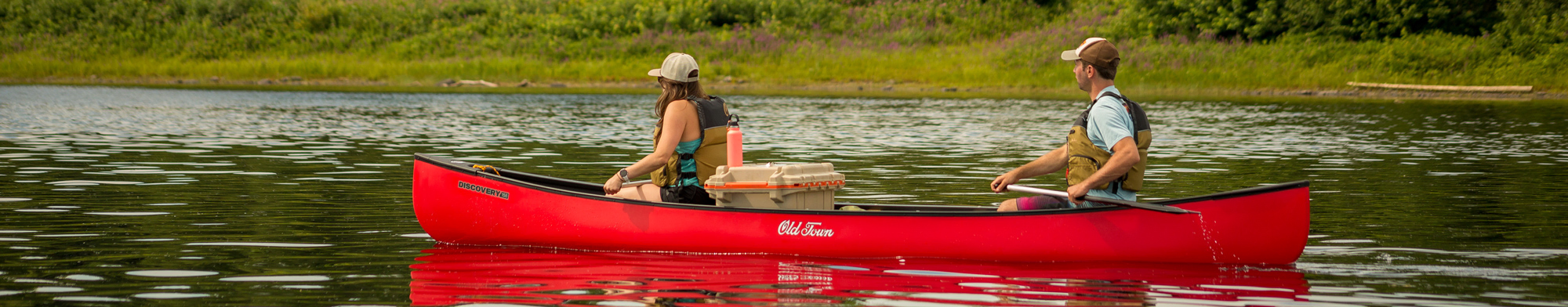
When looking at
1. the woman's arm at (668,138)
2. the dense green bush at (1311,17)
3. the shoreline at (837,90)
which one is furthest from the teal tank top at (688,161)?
the dense green bush at (1311,17)

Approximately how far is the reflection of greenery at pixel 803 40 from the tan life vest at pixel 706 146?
27881mm

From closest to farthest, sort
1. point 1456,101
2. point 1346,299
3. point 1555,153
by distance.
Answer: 1. point 1346,299
2. point 1555,153
3. point 1456,101

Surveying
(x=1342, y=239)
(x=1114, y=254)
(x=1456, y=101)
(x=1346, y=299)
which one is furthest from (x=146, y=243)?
(x=1456, y=101)

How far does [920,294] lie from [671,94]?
6.50ft

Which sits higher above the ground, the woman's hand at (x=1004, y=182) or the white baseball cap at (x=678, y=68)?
the white baseball cap at (x=678, y=68)

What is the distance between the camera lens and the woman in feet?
26.0

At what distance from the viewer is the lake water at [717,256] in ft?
23.0

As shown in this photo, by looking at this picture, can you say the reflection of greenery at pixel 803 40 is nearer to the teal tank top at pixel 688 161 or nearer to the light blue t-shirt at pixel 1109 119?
the teal tank top at pixel 688 161

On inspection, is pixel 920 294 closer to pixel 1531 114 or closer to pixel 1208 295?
pixel 1208 295

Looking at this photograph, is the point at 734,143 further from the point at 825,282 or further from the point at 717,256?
the point at 825,282

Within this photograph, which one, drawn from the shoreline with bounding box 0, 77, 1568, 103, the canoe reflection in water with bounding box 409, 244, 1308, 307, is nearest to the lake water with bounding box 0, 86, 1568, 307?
the canoe reflection in water with bounding box 409, 244, 1308, 307

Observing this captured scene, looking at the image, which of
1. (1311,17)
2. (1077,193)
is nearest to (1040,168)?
(1077,193)

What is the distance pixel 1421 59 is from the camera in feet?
109

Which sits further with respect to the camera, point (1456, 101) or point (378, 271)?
point (1456, 101)
